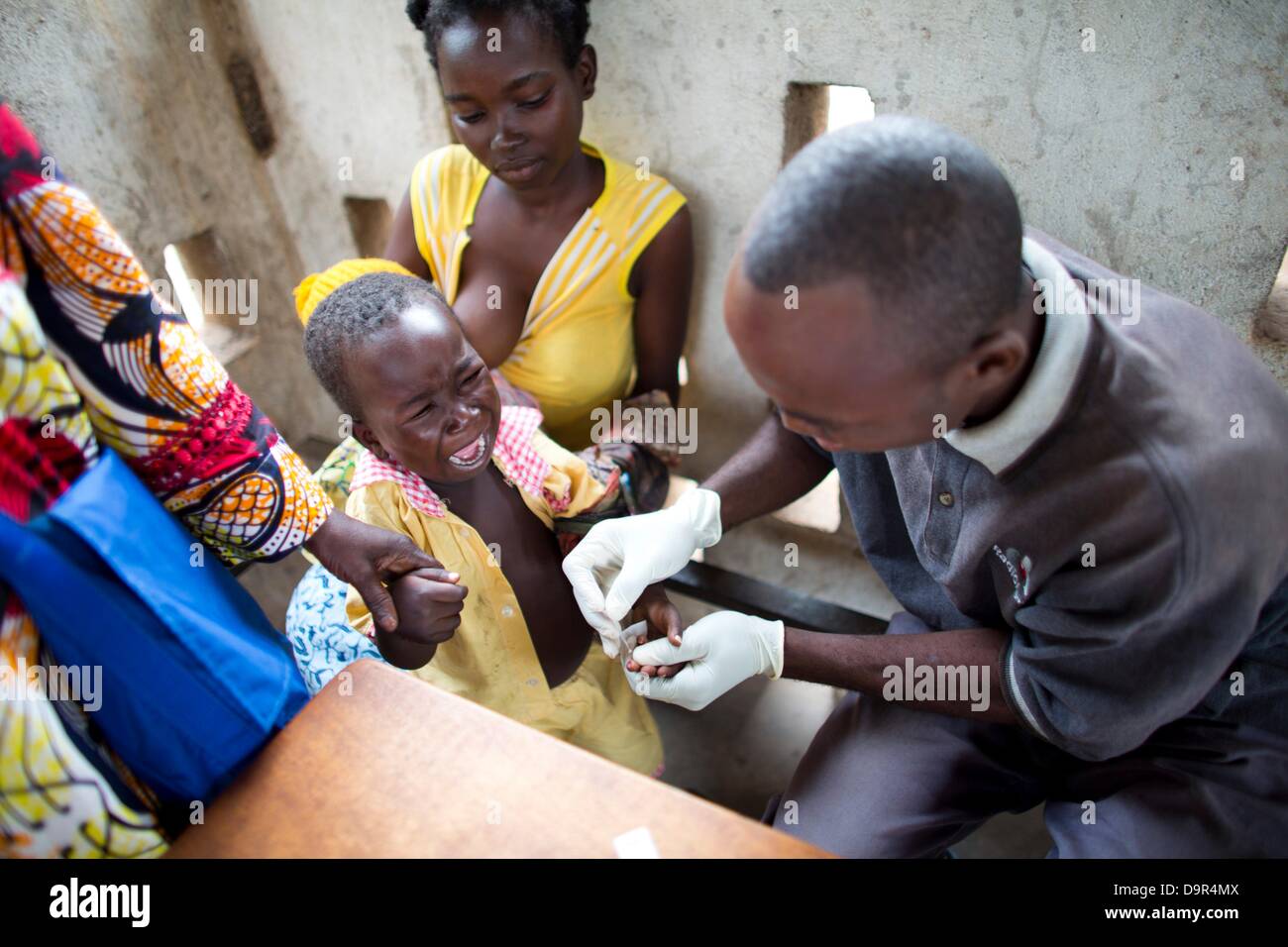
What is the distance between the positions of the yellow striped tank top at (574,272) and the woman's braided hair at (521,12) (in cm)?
30

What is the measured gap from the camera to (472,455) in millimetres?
1605

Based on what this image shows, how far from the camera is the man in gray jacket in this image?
95 centimetres

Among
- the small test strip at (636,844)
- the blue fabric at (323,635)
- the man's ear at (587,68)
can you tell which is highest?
the man's ear at (587,68)

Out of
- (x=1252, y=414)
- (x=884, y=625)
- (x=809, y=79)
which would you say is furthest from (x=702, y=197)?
(x=1252, y=414)

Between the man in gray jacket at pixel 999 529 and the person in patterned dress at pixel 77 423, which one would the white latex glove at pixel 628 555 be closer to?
the man in gray jacket at pixel 999 529

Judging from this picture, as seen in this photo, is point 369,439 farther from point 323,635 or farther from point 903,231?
point 903,231

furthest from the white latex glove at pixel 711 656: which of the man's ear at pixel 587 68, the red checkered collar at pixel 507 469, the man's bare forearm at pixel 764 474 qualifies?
the man's ear at pixel 587 68

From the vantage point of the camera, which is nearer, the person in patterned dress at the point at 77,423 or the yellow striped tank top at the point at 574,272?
the person in patterned dress at the point at 77,423

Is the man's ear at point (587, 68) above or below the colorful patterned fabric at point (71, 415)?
above

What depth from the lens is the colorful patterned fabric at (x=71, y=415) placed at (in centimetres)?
84

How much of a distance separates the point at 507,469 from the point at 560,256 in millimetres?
556

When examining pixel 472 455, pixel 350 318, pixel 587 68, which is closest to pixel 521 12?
pixel 587 68
